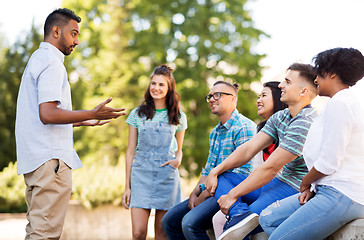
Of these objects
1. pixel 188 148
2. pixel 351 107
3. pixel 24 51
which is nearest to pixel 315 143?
pixel 351 107

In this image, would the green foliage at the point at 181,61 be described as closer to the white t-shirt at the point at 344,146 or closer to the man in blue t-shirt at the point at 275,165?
the man in blue t-shirt at the point at 275,165

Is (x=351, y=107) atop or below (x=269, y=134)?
atop

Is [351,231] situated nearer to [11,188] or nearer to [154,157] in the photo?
[154,157]

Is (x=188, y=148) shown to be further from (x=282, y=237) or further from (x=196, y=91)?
(x=282, y=237)

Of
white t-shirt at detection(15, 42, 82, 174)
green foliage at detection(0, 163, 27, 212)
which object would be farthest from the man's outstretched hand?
green foliage at detection(0, 163, 27, 212)

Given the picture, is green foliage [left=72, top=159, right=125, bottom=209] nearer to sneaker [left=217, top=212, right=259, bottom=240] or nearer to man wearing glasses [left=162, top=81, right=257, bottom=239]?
man wearing glasses [left=162, top=81, right=257, bottom=239]

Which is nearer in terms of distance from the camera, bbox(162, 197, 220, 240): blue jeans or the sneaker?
the sneaker

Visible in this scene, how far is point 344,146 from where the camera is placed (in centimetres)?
246

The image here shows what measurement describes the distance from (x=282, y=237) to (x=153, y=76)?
2624 millimetres

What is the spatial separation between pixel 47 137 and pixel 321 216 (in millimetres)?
1965

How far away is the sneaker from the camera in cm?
300

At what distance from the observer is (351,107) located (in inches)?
97.5

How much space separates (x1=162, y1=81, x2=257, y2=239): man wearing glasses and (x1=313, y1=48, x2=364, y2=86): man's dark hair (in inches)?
55.3

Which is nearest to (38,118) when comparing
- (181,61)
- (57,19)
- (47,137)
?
(47,137)
